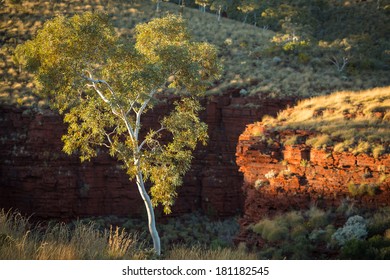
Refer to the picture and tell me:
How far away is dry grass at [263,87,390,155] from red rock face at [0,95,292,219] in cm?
729

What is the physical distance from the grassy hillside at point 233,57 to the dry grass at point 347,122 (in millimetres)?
8559

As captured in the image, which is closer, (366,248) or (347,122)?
(366,248)

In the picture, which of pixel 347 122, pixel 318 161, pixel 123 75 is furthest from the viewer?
pixel 347 122

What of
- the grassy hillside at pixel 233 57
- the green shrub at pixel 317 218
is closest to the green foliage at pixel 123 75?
the green shrub at pixel 317 218

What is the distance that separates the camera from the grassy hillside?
30.1 meters

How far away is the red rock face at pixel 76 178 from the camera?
24.7 m

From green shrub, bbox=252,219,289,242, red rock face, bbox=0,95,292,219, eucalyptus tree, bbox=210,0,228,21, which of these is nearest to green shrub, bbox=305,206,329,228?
green shrub, bbox=252,219,289,242

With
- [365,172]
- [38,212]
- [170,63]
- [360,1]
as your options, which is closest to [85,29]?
[170,63]

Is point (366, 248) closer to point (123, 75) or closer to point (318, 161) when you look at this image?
point (318, 161)

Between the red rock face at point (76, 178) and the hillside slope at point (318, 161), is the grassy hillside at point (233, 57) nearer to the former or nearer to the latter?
the red rock face at point (76, 178)

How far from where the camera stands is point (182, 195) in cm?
2648

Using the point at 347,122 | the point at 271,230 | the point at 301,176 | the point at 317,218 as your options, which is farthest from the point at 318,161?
the point at 271,230

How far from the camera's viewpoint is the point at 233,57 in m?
37.1

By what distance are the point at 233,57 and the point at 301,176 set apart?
898 inches
